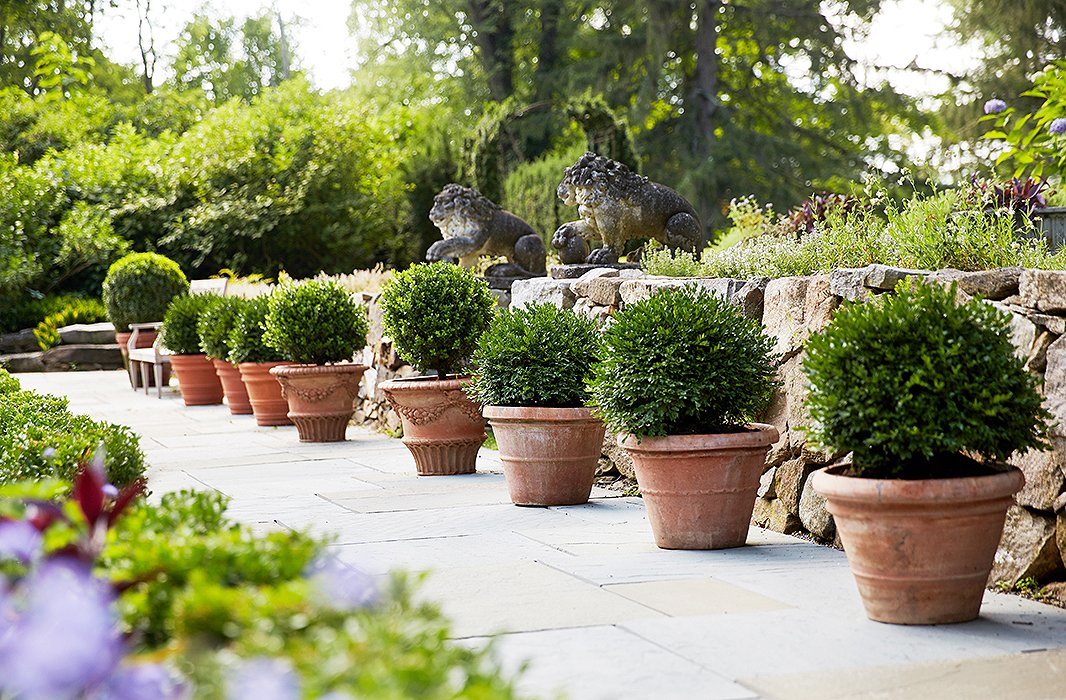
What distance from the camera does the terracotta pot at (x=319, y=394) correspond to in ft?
29.8

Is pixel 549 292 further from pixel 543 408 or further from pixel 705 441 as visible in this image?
pixel 705 441

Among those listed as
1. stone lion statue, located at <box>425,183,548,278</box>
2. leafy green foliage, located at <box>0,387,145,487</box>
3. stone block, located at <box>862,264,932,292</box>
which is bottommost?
leafy green foliage, located at <box>0,387,145,487</box>

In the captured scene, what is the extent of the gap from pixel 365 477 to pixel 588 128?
803cm

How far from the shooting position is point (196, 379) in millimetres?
12664

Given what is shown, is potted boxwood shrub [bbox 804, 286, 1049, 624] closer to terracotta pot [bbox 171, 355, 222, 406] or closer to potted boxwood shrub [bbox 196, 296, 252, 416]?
potted boxwood shrub [bbox 196, 296, 252, 416]

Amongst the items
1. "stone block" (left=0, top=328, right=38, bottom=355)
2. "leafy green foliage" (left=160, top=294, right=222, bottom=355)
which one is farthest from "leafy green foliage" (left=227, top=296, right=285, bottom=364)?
"stone block" (left=0, top=328, right=38, bottom=355)

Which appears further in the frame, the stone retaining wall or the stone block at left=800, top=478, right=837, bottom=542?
the stone block at left=800, top=478, right=837, bottom=542

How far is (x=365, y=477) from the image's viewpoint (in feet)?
24.0

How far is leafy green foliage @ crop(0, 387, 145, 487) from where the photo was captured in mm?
4426

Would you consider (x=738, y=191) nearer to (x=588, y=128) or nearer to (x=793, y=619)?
(x=588, y=128)

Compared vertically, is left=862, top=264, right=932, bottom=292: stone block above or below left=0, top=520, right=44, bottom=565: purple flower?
above

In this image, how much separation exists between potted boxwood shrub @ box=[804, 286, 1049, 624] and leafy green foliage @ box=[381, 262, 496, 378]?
149 inches

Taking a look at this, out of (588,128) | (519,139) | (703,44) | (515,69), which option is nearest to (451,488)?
(588,128)

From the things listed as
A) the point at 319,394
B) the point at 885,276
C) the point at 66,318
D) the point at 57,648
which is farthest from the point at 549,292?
the point at 66,318
